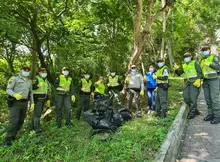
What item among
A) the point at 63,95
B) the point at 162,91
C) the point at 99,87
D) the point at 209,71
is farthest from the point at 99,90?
the point at 209,71

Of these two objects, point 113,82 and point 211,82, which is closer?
point 211,82

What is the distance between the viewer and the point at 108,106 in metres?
5.34

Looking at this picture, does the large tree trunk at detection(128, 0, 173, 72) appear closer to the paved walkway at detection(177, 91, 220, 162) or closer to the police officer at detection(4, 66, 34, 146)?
the paved walkway at detection(177, 91, 220, 162)

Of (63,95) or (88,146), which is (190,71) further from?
(63,95)

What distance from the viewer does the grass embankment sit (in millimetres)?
3871

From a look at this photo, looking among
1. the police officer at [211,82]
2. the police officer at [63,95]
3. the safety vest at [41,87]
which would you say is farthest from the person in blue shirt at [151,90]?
the safety vest at [41,87]

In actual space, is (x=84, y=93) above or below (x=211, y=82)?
below

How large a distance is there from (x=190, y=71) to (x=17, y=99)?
15.5 ft

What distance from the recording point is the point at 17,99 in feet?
16.3

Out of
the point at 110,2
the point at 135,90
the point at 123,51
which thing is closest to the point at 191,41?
the point at 123,51

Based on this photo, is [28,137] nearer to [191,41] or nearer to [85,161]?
[85,161]

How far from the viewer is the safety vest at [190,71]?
5992 millimetres

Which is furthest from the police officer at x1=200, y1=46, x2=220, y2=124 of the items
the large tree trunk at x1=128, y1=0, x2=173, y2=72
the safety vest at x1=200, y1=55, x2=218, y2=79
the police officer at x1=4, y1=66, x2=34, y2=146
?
the police officer at x1=4, y1=66, x2=34, y2=146

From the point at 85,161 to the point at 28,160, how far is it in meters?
1.32
